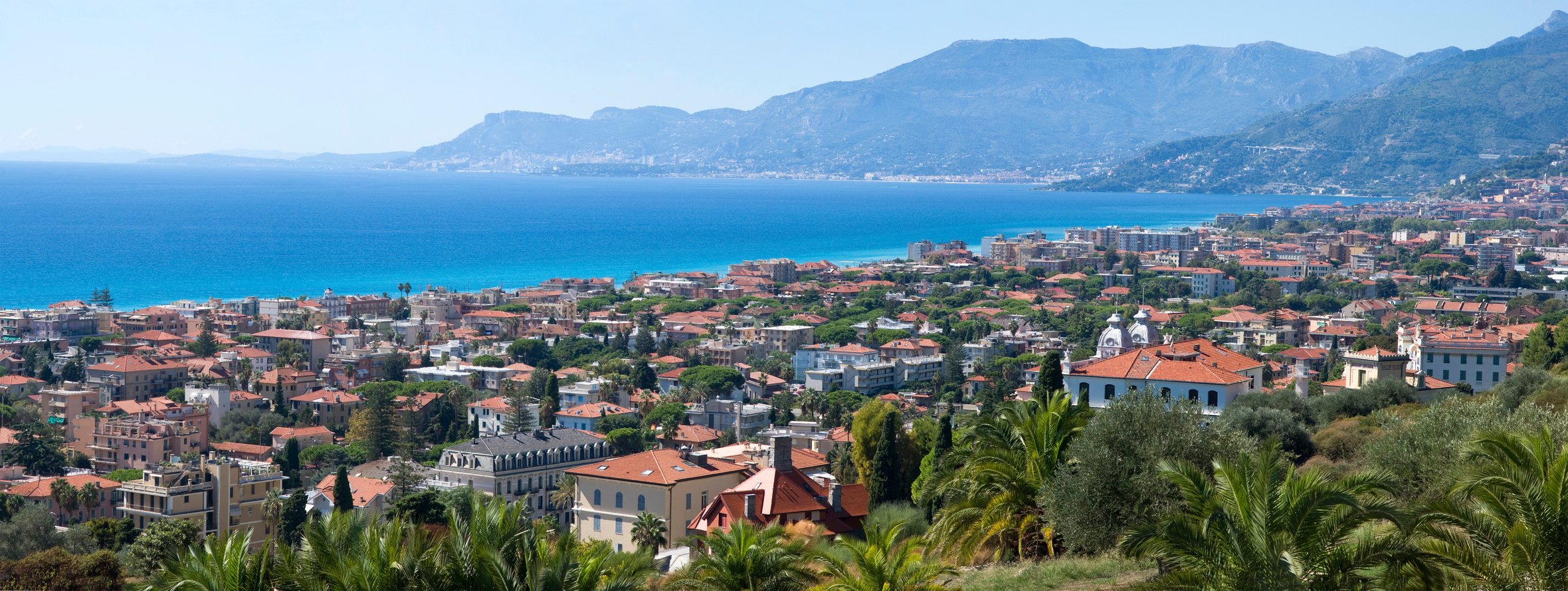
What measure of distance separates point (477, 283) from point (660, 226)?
6823 centimetres

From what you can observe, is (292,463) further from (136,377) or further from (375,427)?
(136,377)

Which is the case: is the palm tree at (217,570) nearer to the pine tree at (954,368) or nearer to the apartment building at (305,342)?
the pine tree at (954,368)

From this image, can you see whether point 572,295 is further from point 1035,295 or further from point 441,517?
point 441,517

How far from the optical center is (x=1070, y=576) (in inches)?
534

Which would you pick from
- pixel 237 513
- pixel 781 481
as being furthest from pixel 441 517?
pixel 781 481

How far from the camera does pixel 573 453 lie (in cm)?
3422

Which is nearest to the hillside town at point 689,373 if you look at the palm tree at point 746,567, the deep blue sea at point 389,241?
the palm tree at point 746,567

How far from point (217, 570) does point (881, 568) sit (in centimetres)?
441

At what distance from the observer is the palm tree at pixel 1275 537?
9477mm

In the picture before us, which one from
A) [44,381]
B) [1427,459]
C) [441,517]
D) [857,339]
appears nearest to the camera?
[1427,459]

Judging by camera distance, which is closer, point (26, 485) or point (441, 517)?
point (441, 517)

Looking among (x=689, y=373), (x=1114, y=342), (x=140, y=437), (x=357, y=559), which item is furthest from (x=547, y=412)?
(x=357, y=559)

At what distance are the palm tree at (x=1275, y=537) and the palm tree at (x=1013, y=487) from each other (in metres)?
5.46

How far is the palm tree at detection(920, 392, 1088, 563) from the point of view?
616 inches
